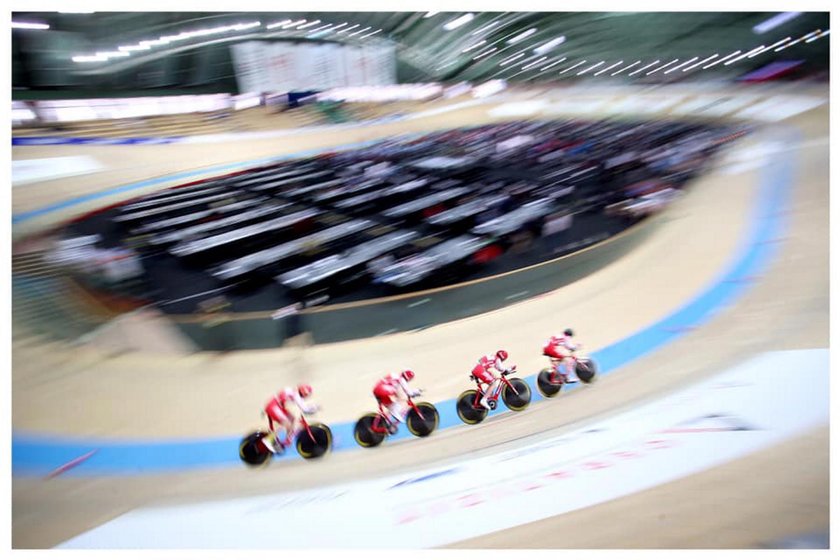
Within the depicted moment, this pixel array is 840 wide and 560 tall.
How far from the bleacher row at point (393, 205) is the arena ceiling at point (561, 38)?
0.21 meters

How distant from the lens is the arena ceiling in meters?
1.74

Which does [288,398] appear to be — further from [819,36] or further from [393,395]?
[819,36]

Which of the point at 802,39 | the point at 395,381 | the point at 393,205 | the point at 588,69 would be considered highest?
the point at 802,39

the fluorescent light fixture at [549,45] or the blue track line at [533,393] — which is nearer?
the blue track line at [533,393]

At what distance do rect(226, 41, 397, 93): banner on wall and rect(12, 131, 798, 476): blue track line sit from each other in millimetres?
1208

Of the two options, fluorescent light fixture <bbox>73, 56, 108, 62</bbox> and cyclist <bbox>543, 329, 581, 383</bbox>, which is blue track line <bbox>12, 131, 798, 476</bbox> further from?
fluorescent light fixture <bbox>73, 56, 108, 62</bbox>

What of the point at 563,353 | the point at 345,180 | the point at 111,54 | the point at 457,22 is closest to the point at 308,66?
the point at 345,180

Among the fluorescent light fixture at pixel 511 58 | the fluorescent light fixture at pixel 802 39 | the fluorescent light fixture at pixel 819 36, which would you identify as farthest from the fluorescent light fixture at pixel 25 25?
the fluorescent light fixture at pixel 819 36

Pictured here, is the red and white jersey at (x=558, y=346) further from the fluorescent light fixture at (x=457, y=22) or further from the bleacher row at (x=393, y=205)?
the fluorescent light fixture at (x=457, y=22)

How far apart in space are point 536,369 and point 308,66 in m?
1.36

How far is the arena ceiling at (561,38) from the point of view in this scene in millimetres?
1738

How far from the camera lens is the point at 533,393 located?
1770 millimetres

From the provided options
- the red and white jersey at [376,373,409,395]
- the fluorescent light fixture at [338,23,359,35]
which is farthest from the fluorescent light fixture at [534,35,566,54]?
the red and white jersey at [376,373,409,395]
